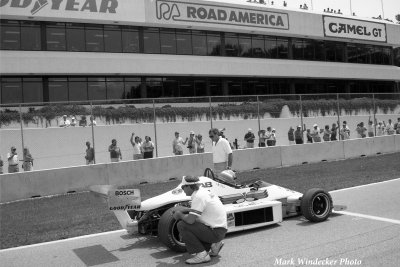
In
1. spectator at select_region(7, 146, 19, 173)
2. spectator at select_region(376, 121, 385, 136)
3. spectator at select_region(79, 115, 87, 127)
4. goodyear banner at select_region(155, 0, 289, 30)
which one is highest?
goodyear banner at select_region(155, 0, 289, 30)

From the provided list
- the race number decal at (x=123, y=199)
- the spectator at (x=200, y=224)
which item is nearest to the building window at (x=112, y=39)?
the race number decal at (x=123, y=199)

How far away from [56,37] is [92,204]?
20.5 metres

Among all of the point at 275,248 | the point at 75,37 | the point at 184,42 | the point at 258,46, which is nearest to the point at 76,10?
the point at 75,37

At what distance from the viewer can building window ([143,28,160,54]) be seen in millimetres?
33031

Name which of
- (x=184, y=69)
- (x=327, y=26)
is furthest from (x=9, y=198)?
(x=327, y=26)

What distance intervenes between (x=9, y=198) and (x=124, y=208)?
8.33m

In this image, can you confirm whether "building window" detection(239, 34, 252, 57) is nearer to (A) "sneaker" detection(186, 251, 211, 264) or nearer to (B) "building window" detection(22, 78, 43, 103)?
(B) "building window" detection(22, 78, 43, 103)

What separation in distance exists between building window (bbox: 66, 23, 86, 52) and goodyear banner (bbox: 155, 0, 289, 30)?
556 cm

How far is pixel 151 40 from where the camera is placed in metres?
33.3

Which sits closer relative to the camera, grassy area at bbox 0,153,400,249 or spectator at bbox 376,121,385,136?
grassy area at bbox 0,153,400,249

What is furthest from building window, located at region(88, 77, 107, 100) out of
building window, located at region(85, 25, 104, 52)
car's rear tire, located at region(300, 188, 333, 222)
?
car's rear tire, located at region(300, 188, 333, 222)

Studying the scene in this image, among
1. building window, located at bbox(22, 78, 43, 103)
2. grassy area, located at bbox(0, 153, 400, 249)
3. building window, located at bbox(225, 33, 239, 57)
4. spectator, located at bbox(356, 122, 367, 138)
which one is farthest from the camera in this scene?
building window, located at bbox(225, 33, 239, 57)

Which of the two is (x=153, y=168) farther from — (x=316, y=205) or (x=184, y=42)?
(x=184, y=42)

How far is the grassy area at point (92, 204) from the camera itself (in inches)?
358
